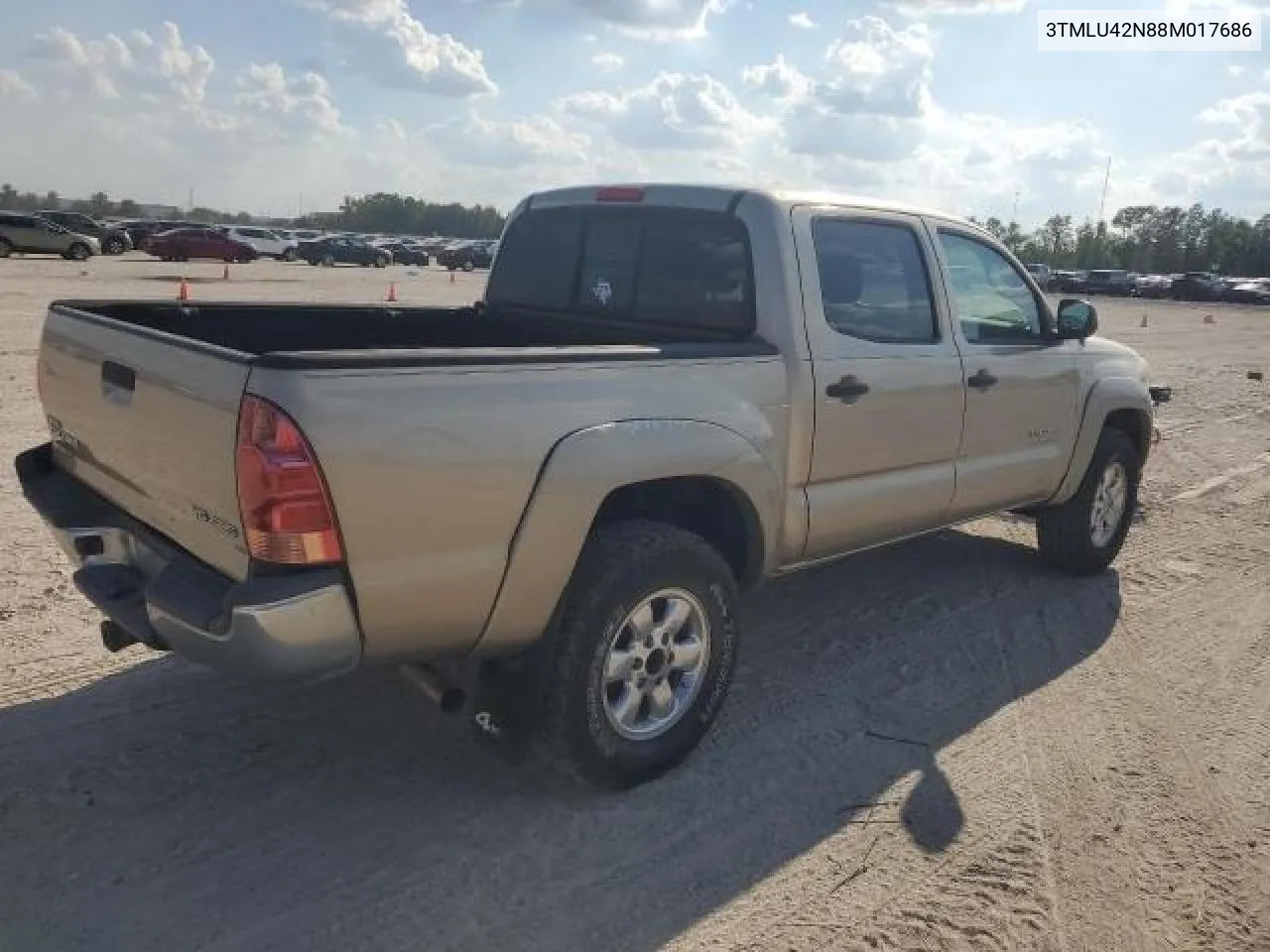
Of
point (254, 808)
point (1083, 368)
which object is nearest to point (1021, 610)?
point (1083, 368)

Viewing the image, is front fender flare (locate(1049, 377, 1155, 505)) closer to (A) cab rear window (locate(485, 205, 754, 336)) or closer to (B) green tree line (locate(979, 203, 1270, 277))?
(A) cab rear window (locate(485, 205, 754, 336))

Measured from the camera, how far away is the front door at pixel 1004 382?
4715 millimetres

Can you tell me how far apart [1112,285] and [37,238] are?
50723 mm

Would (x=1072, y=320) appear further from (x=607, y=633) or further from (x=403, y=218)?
(x=403, y=218)

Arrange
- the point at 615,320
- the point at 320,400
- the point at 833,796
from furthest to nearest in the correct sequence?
1. the point at 615,320
2. the point at 833,796
3. the point at 320,400

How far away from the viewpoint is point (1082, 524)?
573 cm

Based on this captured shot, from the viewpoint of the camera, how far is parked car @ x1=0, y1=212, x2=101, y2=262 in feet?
107

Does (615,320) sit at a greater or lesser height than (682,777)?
greater

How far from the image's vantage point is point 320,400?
256cm

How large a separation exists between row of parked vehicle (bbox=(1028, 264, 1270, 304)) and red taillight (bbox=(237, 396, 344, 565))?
183ft

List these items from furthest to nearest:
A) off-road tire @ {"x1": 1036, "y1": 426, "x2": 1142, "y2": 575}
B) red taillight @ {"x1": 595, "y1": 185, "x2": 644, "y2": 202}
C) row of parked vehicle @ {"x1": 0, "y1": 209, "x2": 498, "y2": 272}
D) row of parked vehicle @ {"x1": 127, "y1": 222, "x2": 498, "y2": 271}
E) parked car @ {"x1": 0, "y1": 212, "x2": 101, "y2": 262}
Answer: row of parked vehicle @ {"x1": 127, "y1": 222, "x2": 498, "y2": 271}
row of parked vehicle @ {"x1": 0, "y1": 209, "x2": 498, "y2": 272}
parked car @ {"x1": 0, "y1": 212, "x2": 101, "y2": 262}
off-road tire @ {"x1": 1036, "y1": 426, "x2": 1142, "y2": 575}
red taillight @ {"x1": 595, "y1": 185, "x2": 644, "y2": 202}

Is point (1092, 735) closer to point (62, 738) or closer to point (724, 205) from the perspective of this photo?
point (724, 205)

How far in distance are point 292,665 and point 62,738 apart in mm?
1447

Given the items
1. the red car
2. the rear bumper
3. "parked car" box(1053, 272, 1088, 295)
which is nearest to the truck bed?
the rear bumper
